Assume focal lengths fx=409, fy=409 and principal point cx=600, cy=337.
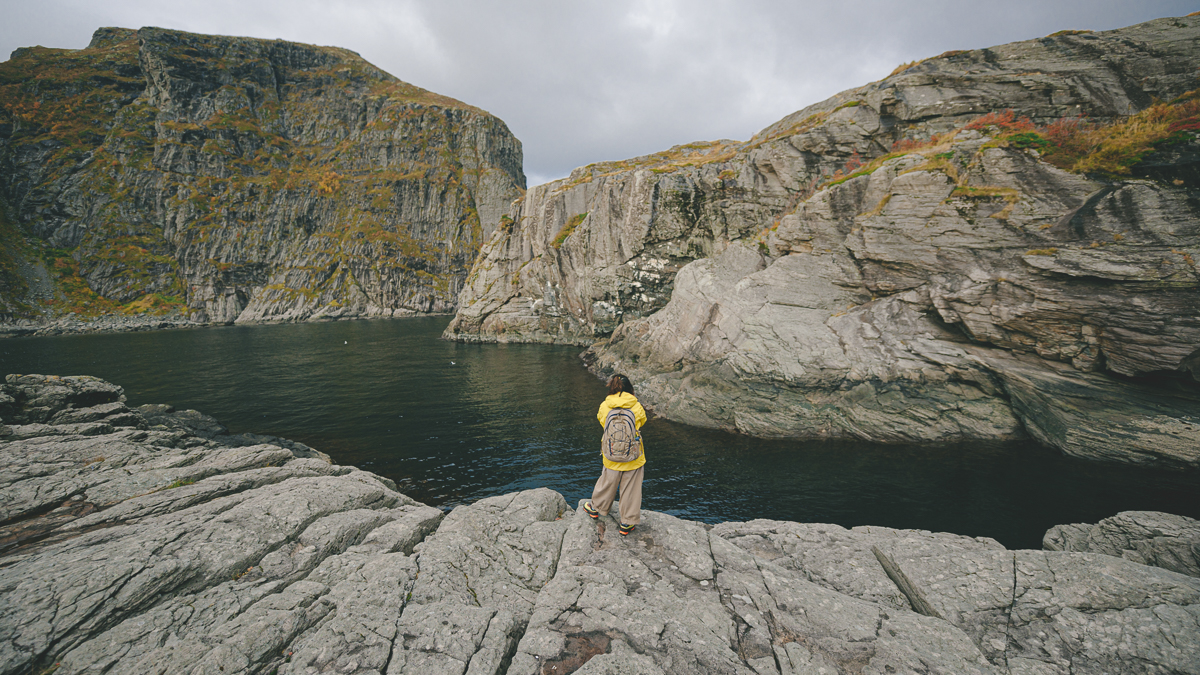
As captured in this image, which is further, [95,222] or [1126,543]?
[95,222]

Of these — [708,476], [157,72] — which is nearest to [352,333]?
[708,476]

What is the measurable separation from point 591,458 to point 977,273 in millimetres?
20706

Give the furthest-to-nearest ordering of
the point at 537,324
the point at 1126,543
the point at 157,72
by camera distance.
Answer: the point at 157,72 < the point at 537,324 < the point at 1126,543

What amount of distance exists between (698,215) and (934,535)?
3578 cm

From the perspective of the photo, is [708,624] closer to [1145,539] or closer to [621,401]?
[621,401]

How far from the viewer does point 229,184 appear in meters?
133

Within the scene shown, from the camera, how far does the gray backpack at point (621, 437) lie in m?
7.80

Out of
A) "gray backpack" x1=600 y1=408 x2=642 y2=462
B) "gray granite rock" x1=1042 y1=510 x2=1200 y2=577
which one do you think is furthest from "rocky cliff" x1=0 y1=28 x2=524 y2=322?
"gray granite rock" x1=1042 y1=510 x2=1200 y2=577

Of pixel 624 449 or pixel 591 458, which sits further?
pixel 591 458

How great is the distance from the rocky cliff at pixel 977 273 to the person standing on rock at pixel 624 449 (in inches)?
608

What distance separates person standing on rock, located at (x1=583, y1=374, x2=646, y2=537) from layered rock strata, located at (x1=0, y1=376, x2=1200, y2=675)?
645 mm

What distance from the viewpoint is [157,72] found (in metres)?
142

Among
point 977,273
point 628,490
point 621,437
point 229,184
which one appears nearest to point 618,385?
point 621,437

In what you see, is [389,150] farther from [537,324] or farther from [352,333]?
[537,324]
